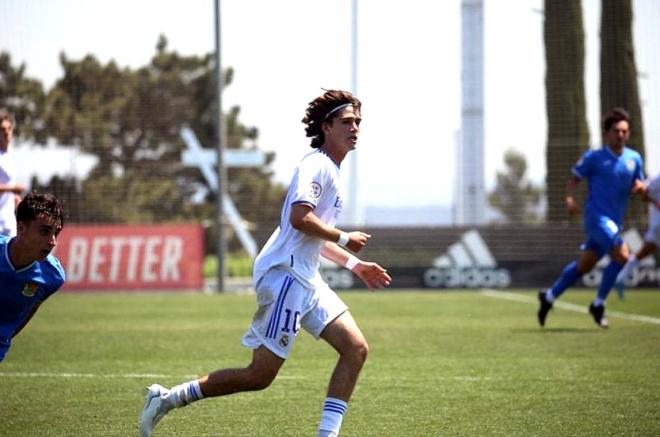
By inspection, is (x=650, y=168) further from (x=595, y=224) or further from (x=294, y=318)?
(x=294, y=318)

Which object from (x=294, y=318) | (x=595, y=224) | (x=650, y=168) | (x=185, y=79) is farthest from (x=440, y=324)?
(x=185, y=79)

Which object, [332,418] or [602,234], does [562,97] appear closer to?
[602,234]

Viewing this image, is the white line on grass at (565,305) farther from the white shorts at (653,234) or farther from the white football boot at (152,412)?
the white football boot at (152,412)

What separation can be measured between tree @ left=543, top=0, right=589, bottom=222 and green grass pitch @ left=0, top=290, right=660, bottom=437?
10.8 meters

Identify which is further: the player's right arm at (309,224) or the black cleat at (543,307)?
the black cleat at (543,307)

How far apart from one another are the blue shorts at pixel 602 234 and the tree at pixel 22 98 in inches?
685

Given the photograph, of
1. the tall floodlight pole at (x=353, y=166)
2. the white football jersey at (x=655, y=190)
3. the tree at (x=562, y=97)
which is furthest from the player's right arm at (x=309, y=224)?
the tall floodlight pole at (x=353, y=166)

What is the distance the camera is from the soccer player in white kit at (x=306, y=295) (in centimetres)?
692

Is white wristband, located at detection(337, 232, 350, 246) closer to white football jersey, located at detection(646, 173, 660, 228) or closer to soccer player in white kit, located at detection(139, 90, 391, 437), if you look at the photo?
soccer player in white kit, located at detection(139, 90, 391, 437)

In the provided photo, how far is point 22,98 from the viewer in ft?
100

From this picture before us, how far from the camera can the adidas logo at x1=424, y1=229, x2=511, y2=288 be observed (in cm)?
2750

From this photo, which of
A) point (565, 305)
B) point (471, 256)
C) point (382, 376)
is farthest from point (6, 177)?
point (471, 256)

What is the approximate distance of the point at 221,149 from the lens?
Answer: 1097 inches

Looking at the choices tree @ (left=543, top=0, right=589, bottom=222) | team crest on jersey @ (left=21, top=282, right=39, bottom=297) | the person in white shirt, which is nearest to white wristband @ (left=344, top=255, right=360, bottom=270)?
team crest on jersey @ (left=21, top=282, right=39, bottom=297)
